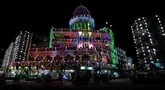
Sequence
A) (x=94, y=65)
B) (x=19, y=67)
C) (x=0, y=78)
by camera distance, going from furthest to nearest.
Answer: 1. (x=19, y=67)
2. (x=94, y=65)
3. (x=0, y=78)

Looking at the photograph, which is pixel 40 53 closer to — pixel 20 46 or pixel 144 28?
pixel 20 46

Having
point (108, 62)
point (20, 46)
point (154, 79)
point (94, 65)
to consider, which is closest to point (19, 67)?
point (20, 46)

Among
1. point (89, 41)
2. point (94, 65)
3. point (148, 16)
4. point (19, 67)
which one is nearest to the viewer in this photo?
point (94, 65)

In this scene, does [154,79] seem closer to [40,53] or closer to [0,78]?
[0,78]

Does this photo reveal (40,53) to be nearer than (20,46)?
Yes

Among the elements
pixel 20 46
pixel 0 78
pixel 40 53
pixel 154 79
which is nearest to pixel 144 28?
pixel 40 53

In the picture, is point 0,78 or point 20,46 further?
point 20,46

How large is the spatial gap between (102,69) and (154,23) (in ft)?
108

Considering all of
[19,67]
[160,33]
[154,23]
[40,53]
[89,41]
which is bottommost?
[19,67]

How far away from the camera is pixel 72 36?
51156 mm

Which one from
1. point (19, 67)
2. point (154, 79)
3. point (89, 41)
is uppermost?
point (89, 41)

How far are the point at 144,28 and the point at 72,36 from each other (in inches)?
1240

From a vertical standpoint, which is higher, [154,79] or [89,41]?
[89,41]

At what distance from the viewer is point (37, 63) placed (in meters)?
43.3
